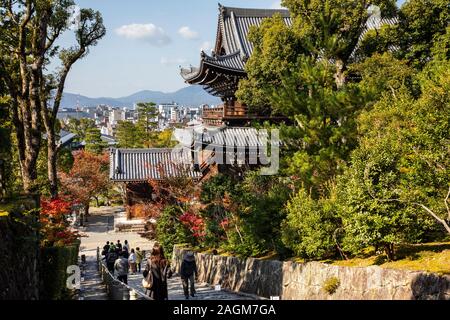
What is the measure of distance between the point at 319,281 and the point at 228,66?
15580mm

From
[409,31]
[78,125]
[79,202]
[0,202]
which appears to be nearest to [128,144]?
[79,202]

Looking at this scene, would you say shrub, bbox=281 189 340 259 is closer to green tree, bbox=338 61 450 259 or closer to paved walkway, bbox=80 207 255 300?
green tree, bbox=338 61 450 259

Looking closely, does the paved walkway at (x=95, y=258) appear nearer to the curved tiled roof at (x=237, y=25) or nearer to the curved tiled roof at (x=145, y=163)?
the curved tiled roof at (x=145, y=163)

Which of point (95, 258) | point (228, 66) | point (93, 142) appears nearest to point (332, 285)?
point (228, 66)

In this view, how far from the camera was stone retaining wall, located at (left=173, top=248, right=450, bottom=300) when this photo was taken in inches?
360

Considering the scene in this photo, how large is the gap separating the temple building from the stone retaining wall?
10267 millimetres

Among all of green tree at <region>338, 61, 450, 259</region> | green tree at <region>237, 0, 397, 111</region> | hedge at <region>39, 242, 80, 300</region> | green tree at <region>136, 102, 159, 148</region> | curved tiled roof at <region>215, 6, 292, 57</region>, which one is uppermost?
curved tiled roof at <region>215, 6, 292, 57</region>

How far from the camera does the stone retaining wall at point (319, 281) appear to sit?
9.15m

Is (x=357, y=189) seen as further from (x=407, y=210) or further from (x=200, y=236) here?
(x=200, y=236)

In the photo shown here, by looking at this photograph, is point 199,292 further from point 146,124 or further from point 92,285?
point 146,124

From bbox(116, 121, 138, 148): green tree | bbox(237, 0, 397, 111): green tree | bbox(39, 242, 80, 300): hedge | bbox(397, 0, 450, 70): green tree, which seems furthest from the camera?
bbox(116, 121, 138, 148): green tree

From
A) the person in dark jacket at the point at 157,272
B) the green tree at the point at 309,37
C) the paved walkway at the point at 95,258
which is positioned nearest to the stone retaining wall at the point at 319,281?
the paved walkway at the point at 95,258

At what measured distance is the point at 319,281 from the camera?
11.6 metres

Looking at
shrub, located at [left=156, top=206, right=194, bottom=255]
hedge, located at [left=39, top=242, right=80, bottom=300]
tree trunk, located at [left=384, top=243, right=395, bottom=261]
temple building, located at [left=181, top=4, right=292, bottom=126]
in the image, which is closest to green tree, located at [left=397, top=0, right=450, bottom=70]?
temple building, located at [left=181, top=4, right=292, bottom=126]
